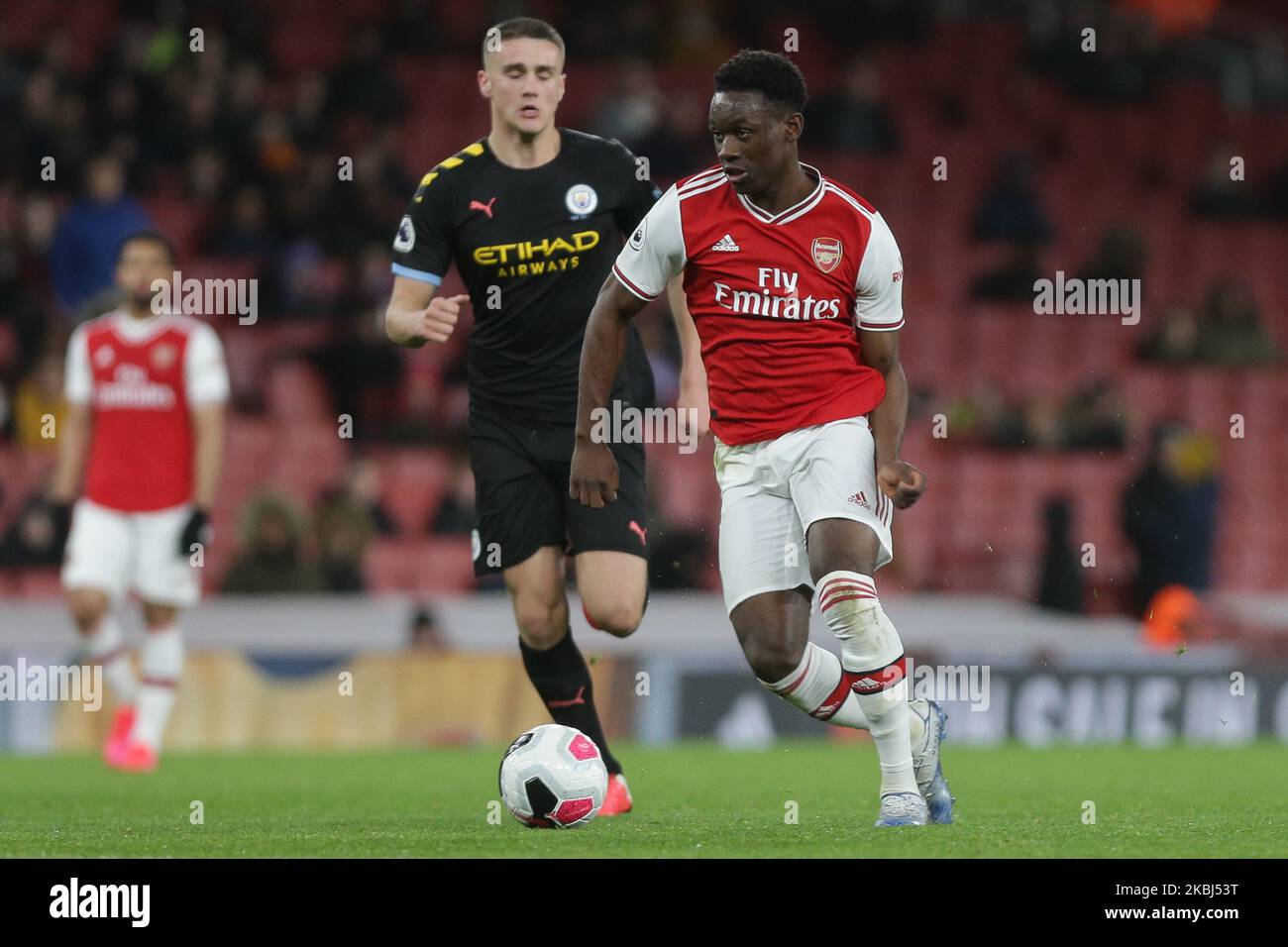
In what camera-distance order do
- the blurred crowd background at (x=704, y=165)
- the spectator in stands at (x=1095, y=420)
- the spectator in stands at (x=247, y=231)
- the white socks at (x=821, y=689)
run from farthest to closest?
the spectator in stands at (x=247, y=231) < the spectator in stands at (x=1095, y=420) < the blurred crowd background at (x=704, y=165) < the white socks at (x=821, y=689)

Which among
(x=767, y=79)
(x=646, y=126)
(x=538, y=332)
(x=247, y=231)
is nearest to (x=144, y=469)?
(x=538, y=332)

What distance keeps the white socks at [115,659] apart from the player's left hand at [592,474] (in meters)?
4.78

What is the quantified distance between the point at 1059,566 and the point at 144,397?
249 inches

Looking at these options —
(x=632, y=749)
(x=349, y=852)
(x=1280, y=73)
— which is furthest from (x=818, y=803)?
(x=1280, y=73)

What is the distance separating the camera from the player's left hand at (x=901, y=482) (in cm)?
622

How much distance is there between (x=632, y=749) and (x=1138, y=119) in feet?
34.7

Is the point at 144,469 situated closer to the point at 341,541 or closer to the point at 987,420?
the point at 341,541

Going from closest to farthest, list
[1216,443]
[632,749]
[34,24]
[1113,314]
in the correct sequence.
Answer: [632,749], [1216,443], [1113,314], [34,24]

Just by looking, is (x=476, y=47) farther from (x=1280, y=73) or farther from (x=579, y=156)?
(x=579, y=156)

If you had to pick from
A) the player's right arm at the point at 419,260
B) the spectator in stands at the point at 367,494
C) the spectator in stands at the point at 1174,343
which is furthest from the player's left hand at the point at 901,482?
the spectator in stands at the point at 1174,343

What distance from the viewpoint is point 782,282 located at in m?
6.51

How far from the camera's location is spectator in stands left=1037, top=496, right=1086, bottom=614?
1364 cm

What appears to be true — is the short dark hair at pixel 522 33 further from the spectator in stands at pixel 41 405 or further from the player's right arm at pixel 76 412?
the spectator in stands at pixel 41 405

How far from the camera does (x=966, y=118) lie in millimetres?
19203
